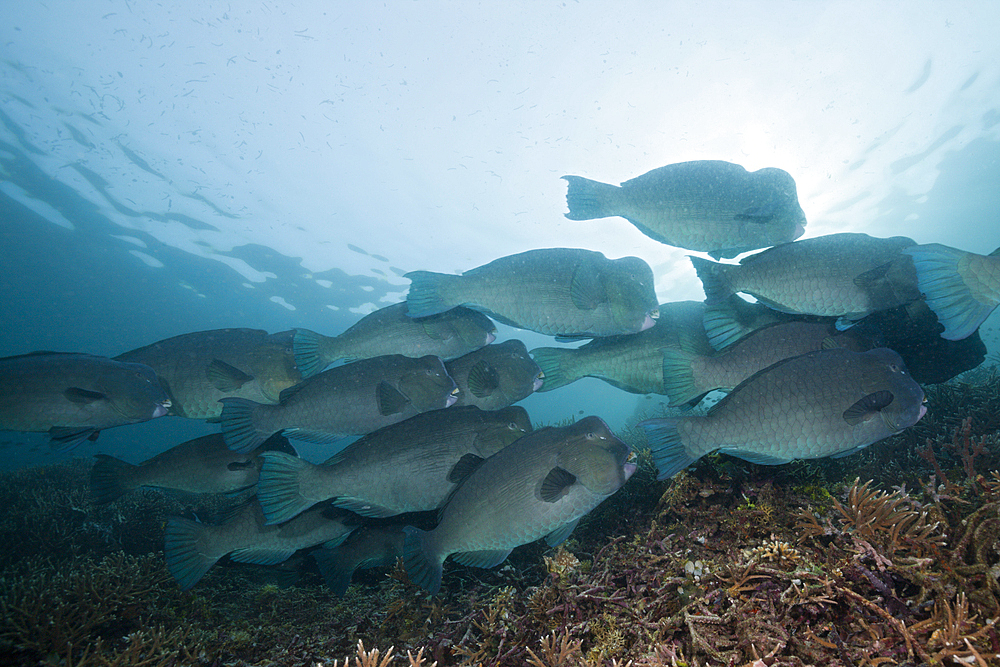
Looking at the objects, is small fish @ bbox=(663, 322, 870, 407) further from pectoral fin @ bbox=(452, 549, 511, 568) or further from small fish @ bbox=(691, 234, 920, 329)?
pectoral fin @ bbox=(452, 549, 511, 568)

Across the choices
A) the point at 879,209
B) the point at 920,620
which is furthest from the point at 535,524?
the point at 879,209

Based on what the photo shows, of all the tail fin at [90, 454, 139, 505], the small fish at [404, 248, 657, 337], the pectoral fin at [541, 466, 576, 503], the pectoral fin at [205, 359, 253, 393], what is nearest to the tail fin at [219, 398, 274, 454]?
the pectoral fin at [205, 359, 253, 393]

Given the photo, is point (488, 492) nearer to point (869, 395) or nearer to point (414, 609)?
point (414, 609)

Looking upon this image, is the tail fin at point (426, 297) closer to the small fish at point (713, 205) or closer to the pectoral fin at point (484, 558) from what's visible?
the small fish at point (713, 205)

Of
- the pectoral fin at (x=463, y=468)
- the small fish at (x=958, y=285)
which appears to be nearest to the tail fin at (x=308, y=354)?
the pectoral fin at (x=463, y=468)

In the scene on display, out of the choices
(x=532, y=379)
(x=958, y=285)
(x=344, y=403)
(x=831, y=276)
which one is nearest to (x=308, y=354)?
(x=344, y=403)

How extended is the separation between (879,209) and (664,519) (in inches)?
1662

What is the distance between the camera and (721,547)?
7.28ft

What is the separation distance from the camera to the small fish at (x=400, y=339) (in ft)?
12.8

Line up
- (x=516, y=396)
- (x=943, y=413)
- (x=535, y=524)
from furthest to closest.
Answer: (x=943, y=413) → (x=516, y=396) → (x=535, y=524)

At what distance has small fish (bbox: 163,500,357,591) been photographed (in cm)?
343

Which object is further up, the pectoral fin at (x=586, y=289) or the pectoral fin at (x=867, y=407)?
the pectoral fin at (x=586, y=289)

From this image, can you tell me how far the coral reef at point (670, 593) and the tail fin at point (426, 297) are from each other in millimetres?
2216

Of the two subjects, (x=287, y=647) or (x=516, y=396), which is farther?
(x=516, y=396)
